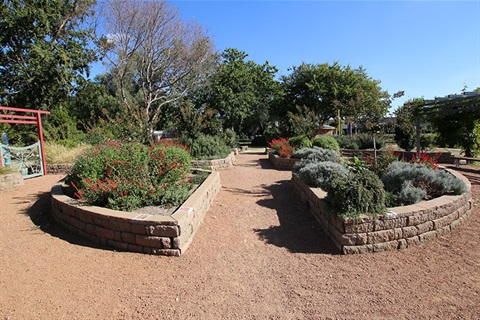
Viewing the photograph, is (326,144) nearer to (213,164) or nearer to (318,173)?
(213,164)

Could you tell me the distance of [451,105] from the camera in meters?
9.84

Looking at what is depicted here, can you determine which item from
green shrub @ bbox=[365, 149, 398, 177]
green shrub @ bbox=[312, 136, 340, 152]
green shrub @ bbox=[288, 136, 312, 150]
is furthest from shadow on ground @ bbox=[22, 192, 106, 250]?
green shrub @ bbox=[312, 136, 340, 152]

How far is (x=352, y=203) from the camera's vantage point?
351 cm

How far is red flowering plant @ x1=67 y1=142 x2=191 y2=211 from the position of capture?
4234 mm

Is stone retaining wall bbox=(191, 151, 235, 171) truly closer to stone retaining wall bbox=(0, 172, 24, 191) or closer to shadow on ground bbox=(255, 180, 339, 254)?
shadow on ground bbox=(255, 180, 339, 254)

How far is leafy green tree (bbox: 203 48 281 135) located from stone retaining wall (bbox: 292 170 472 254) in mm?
20142

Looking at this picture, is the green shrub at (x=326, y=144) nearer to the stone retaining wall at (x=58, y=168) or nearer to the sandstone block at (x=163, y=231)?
the sandstone block at (x=163, y=231)

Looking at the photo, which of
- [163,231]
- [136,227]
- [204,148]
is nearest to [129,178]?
[136,227]

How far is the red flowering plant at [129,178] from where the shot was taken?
4234mm

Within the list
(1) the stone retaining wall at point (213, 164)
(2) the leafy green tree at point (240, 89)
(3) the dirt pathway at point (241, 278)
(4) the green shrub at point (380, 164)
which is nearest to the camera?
(3) the dirt pathway at point (241, 278)

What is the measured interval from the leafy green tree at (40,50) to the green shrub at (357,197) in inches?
662

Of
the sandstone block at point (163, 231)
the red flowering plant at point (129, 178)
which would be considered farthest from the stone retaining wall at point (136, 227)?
the red flowering plant at point (129, 178)

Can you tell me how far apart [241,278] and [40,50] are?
17120 millimetres

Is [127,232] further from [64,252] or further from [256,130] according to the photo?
[256,130]
